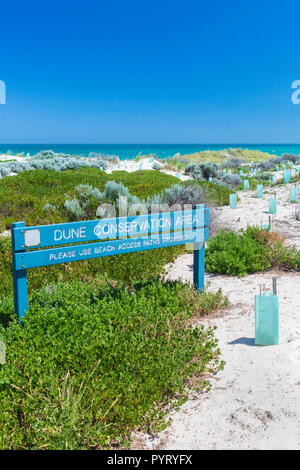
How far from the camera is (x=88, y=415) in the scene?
260cm

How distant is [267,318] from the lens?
3836mm

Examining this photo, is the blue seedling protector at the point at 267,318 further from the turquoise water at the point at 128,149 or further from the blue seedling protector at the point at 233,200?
the turquoise water at the point at 128,149

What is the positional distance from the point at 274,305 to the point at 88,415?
6.73ft

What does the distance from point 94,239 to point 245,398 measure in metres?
2.26

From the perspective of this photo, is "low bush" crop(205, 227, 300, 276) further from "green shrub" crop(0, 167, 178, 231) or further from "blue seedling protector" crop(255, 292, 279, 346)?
"green shrub" crop(0, 167, 178, 231)

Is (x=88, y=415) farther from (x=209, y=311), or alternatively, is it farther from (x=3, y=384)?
(x=209, y=311)

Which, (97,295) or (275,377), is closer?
(275,377)

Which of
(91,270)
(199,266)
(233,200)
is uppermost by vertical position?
(233,200)

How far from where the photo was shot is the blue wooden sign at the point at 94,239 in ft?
13.3

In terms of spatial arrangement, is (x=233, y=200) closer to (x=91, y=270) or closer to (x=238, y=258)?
(x=238, y=258)

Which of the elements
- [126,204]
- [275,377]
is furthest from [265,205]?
[275,377]

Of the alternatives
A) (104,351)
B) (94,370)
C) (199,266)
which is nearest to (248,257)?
(199,266)

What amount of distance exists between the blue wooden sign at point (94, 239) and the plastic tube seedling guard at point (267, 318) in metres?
1.42

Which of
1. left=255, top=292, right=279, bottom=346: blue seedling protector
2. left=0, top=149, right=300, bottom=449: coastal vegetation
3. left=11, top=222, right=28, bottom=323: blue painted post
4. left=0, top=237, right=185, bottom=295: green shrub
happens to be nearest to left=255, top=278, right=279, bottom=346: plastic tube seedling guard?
left=255, top=292, right=279, bottom=346: blue seedling protector
